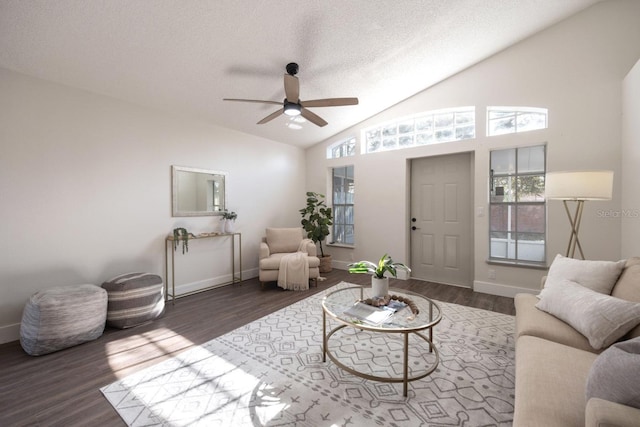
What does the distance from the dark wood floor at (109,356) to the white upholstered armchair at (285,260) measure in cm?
21

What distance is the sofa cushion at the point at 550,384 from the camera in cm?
101

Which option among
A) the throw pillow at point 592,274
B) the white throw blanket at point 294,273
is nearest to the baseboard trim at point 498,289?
the throw pillow at point 592,274

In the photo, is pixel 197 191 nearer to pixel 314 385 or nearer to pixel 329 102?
pixel 329 102

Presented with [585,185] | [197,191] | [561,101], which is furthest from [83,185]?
[561,101]

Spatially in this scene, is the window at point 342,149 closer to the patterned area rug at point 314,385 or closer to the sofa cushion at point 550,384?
the patterned area rug at point 314,385

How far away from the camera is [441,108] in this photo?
13.4ft

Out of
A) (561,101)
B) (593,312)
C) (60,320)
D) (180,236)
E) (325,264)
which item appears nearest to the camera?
(593,312)

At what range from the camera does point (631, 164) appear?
8.90 feet

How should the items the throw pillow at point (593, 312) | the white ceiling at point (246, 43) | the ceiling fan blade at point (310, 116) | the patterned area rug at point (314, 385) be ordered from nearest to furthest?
the throw pillow at point (593, 312)
the patterned area rug at point (314, 385)
the white ceiling at point (246, 43)
the ceiling fan blade at point (310, 116)

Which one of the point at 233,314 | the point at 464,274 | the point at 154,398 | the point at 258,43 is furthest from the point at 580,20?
the point at 154,398

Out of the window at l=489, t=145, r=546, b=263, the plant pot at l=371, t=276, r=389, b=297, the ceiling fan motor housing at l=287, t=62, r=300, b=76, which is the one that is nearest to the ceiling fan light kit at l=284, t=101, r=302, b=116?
the ceiling fan motor housing at l=287, t=62, r=300, b=76

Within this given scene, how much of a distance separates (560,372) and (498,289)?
2792mm

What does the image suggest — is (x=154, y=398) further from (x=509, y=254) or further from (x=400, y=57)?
(x=509, y=254)

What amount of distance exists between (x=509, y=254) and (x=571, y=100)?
203 centimetres
